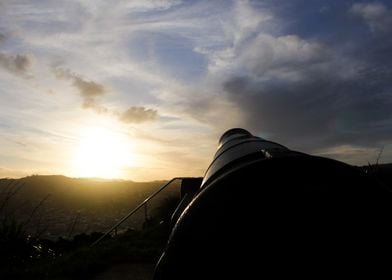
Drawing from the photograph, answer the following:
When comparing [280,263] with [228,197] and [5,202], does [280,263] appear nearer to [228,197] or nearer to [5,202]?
[228,197]

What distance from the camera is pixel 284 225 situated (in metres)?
2.11

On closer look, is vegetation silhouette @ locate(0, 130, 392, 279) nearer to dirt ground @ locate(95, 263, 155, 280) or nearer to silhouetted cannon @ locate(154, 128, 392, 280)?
silhouetted cannon @ locate(154, 128, 392, 280)

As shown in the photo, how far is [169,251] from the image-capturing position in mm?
2223

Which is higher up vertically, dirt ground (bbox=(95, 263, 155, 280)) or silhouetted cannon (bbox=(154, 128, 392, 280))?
silhouetted cannon (bbox=(154, 128, 392, 280))

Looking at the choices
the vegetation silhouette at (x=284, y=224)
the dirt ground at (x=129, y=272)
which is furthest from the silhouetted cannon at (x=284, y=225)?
the dirt ground at (x=129, y=272)

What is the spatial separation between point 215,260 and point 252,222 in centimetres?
27

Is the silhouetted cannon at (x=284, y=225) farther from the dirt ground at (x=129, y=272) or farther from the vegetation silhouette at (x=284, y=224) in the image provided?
the dirt ground at (x=129, y=272)

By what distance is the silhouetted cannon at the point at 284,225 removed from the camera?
6.68ft

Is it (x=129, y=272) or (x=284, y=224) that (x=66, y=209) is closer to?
(x=129, y=272)

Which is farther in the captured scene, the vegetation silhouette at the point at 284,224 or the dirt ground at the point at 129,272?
the dirt ground at the point at 129,272

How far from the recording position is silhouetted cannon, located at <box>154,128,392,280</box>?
80.2 inches

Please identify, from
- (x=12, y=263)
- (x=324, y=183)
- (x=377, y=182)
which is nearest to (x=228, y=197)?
(x=324, y=183)

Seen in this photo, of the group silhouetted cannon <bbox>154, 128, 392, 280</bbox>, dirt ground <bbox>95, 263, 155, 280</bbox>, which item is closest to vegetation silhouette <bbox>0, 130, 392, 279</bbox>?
silhouetted cannon <bbox>154, 128, 392, 280</bbox>

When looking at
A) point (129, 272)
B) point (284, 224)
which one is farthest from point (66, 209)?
point (284, 224)
